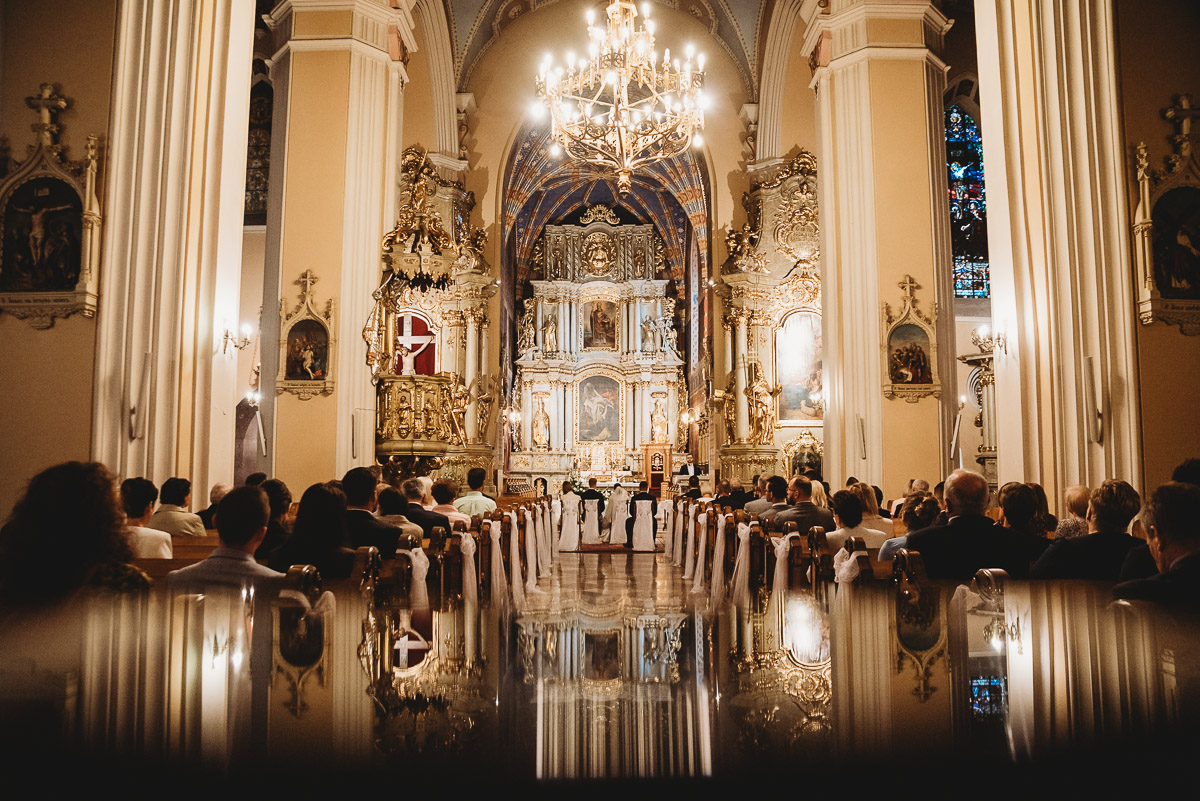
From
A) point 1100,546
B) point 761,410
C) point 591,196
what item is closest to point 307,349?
point 1100,546

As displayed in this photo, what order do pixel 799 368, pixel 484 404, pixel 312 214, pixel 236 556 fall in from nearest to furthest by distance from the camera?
pixel 236 556
pixel 312 214
pixel 799 368
pixel 484 404

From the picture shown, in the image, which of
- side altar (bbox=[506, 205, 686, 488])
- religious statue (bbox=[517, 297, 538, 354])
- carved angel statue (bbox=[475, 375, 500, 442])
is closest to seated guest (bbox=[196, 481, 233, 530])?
carved angel statue (bbox=[475, 375, 500, 442])

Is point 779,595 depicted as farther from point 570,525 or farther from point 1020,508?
point 570,525

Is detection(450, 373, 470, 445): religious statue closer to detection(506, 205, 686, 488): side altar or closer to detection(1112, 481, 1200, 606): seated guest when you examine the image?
detection(1112, 481, 1200, 606): seated guest

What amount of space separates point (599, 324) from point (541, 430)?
4.19 meters

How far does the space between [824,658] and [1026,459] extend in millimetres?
5105

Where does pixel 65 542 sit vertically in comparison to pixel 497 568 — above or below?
above

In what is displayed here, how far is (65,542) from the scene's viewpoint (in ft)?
5.96

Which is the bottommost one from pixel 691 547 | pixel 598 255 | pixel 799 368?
pixel 691 547

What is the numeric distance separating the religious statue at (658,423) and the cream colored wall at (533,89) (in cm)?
1132

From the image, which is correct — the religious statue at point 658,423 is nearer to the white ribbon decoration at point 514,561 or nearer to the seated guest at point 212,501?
the white ribbon decoration at point 514,561

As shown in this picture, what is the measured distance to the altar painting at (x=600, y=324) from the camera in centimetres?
2973

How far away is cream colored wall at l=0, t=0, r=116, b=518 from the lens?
230 inches

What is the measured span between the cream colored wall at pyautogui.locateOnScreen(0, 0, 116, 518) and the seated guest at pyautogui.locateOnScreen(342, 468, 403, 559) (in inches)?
102
